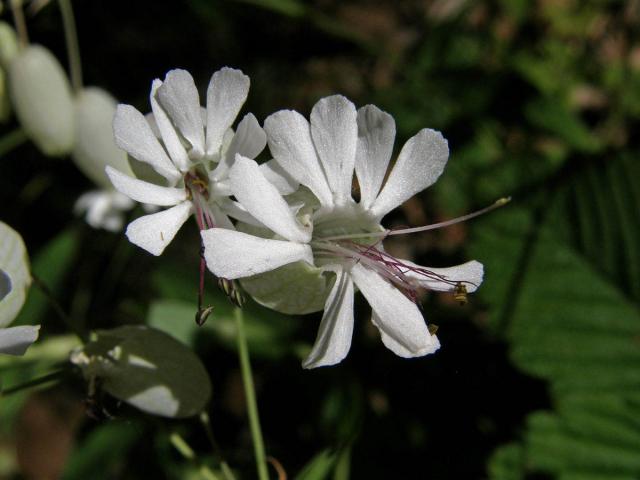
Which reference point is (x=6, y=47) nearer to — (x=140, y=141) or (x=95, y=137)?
(x=95, y=137)

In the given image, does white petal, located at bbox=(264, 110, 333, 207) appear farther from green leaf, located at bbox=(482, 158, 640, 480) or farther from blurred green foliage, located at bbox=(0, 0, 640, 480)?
green leaf, located at bbox=(482, 158, 640, 480)

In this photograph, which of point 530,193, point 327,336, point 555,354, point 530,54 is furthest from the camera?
point 530,54

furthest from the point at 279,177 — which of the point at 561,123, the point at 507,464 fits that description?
the point at 561,123

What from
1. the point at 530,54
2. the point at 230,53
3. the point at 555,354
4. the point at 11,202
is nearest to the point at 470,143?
the point at 530,54

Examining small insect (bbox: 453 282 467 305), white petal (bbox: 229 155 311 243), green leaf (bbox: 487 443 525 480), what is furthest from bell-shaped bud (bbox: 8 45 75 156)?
green leaf (bbox: 487 443 525 480)

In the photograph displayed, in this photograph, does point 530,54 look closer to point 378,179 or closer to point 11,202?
point 378,179

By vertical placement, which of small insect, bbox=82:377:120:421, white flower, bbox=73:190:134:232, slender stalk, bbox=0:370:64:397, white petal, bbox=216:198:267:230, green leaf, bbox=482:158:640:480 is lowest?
green leaf, bbox=482:158:640:480
